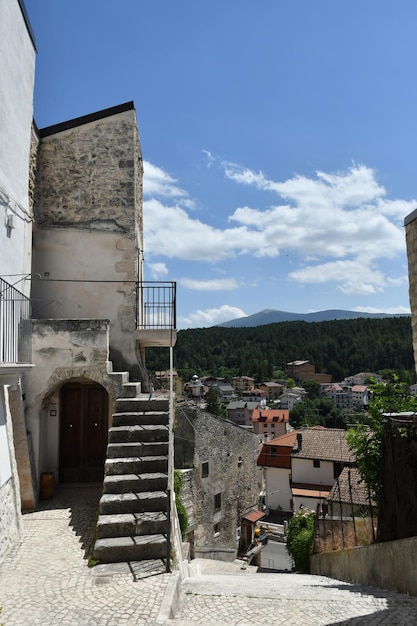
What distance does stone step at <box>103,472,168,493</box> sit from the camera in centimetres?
746

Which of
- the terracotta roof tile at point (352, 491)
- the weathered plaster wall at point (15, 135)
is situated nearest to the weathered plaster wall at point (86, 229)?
the weathered plaster wall at point (15, 135)

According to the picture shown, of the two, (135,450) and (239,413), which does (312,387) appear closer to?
(239,413)

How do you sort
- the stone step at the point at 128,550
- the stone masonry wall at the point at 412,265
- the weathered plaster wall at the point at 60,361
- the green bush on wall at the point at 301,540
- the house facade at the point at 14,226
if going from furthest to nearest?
the green bush on wall at the point at 301,540
the weathered plaster wall at the point at 60,361
the house facade at the point at 14,226
the stone masonry wall at the point at 412,265
the stone step at the point at 128,550

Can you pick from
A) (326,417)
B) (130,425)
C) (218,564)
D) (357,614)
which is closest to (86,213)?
(130,425)

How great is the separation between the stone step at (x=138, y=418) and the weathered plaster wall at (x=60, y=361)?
73 centimetres

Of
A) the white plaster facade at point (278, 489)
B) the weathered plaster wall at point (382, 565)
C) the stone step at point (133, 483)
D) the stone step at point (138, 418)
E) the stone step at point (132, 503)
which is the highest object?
the stone step at point (138, 418)

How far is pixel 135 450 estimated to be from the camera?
8164 millimetres

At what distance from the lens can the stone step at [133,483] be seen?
7461 millimetres

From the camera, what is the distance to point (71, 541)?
23.4 feet

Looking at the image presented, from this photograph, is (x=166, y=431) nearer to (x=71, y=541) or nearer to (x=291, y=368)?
(x=71, y=541)

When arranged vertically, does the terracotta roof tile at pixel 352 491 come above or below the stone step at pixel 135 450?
below

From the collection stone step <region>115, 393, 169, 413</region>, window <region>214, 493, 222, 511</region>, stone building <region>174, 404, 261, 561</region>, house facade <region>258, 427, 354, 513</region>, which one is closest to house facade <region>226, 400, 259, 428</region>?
house facade <region>258, 427, 354, 513</region>

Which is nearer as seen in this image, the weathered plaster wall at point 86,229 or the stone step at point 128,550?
the stone step at point 128,550

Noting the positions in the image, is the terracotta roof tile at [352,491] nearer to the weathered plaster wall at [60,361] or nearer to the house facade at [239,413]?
the weathered plaster wall at [60,361]
